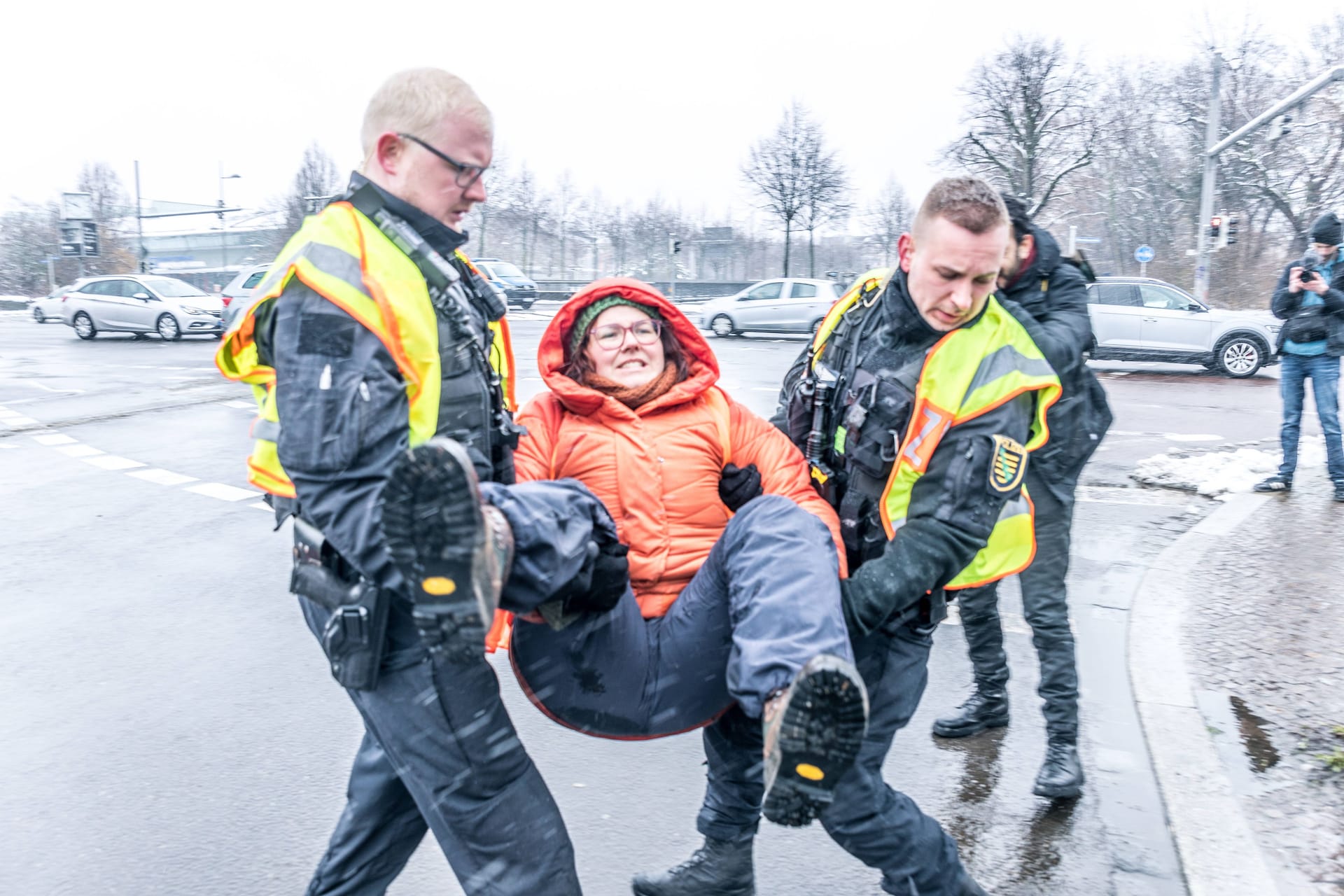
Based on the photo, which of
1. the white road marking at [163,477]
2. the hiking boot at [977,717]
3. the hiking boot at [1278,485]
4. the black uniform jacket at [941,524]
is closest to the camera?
the black uniform jacket at [941,524]

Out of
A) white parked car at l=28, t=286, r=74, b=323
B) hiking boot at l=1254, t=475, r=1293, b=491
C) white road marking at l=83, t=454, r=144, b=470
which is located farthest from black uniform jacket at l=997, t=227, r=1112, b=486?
white parked car at l=28, t=286, r=74, b=323

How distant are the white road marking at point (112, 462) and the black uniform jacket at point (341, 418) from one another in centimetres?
855

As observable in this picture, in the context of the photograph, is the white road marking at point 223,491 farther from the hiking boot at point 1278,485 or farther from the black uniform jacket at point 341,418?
the hiking boot at point 1278,485

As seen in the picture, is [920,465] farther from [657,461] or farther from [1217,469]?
[1217,469]

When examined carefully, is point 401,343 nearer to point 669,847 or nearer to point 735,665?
point 735,665

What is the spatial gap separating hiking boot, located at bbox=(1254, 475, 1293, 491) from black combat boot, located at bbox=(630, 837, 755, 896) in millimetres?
6925

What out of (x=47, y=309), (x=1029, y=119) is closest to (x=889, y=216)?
(x=1029, y=119)

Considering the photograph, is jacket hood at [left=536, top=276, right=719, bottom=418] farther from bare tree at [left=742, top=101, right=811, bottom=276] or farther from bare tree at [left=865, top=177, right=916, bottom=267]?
bare tree at [left=865, top=177, right=916, bottom=267]

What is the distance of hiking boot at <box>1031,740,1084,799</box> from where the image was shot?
11.5 ft

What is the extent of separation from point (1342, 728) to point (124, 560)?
6.42 m

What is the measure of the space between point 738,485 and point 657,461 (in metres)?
0.22

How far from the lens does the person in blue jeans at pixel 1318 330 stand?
764cm

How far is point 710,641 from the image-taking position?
7.81ft

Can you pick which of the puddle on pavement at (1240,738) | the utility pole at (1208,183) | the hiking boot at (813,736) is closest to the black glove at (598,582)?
the hiking boot at (813,736)
